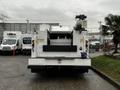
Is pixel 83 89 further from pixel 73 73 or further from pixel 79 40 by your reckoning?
pixel 73 73

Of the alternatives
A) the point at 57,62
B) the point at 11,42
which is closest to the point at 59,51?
the point at 57,62

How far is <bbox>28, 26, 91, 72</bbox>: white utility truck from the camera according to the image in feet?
41.6

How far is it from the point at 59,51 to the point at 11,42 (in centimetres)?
2566

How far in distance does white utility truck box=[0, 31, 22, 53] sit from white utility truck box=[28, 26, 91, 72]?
76.8 ft

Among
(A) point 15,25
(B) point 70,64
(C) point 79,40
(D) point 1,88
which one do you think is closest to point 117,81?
(B) point 70,64

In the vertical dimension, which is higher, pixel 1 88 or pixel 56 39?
pixel 56 39

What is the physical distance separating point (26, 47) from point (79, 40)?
24452 mm

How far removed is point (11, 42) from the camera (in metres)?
38.1

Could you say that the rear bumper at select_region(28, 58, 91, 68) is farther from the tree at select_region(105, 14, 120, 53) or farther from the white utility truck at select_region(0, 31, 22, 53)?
the white utility truck at select_region(0, 31, 22, 53)

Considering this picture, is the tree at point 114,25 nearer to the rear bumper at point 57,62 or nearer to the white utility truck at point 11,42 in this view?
the rear bumper at point 57,62

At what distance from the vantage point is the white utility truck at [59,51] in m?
12.7

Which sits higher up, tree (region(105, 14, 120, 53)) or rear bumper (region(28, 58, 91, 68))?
tree (region(105, 14, 120, 53))

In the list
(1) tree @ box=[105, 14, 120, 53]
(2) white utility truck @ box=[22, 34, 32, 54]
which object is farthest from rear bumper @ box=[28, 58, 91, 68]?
(2) white utility truck @ box=[22, 34, 32, 54]

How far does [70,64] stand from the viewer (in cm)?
1271
